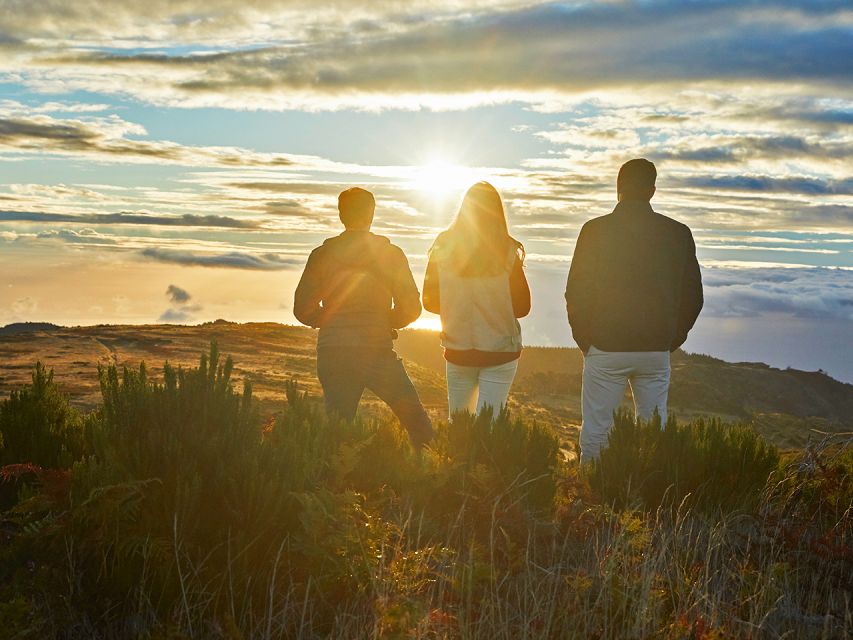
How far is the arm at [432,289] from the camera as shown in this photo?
6.95 metres

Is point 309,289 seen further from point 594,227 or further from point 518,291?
point 594,227

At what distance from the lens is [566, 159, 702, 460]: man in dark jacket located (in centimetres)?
663

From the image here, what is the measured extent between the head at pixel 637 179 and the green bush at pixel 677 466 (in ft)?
5.40

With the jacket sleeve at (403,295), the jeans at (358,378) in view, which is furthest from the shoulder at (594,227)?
the jeans at (358,378)

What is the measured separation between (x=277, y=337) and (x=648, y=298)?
19.0 metres

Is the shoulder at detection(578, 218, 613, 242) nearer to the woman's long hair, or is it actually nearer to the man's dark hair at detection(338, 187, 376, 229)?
the woman's long hair

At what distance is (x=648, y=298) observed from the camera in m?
6.62

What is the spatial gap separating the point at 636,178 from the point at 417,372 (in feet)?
51.2

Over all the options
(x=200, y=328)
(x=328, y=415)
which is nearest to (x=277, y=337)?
(x=200, y=328)

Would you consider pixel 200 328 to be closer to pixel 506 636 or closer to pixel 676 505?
pixel 676 505

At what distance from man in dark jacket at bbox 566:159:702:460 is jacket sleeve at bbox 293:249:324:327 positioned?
1.88 metres

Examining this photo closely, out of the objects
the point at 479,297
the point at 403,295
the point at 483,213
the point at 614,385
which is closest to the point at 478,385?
the point at 479,297

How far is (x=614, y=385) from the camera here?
688cm

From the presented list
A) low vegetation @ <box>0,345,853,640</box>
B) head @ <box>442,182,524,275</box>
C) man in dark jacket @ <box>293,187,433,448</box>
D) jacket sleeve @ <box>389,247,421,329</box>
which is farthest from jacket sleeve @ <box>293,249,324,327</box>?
head @ <box>442,182,524,275</box>
